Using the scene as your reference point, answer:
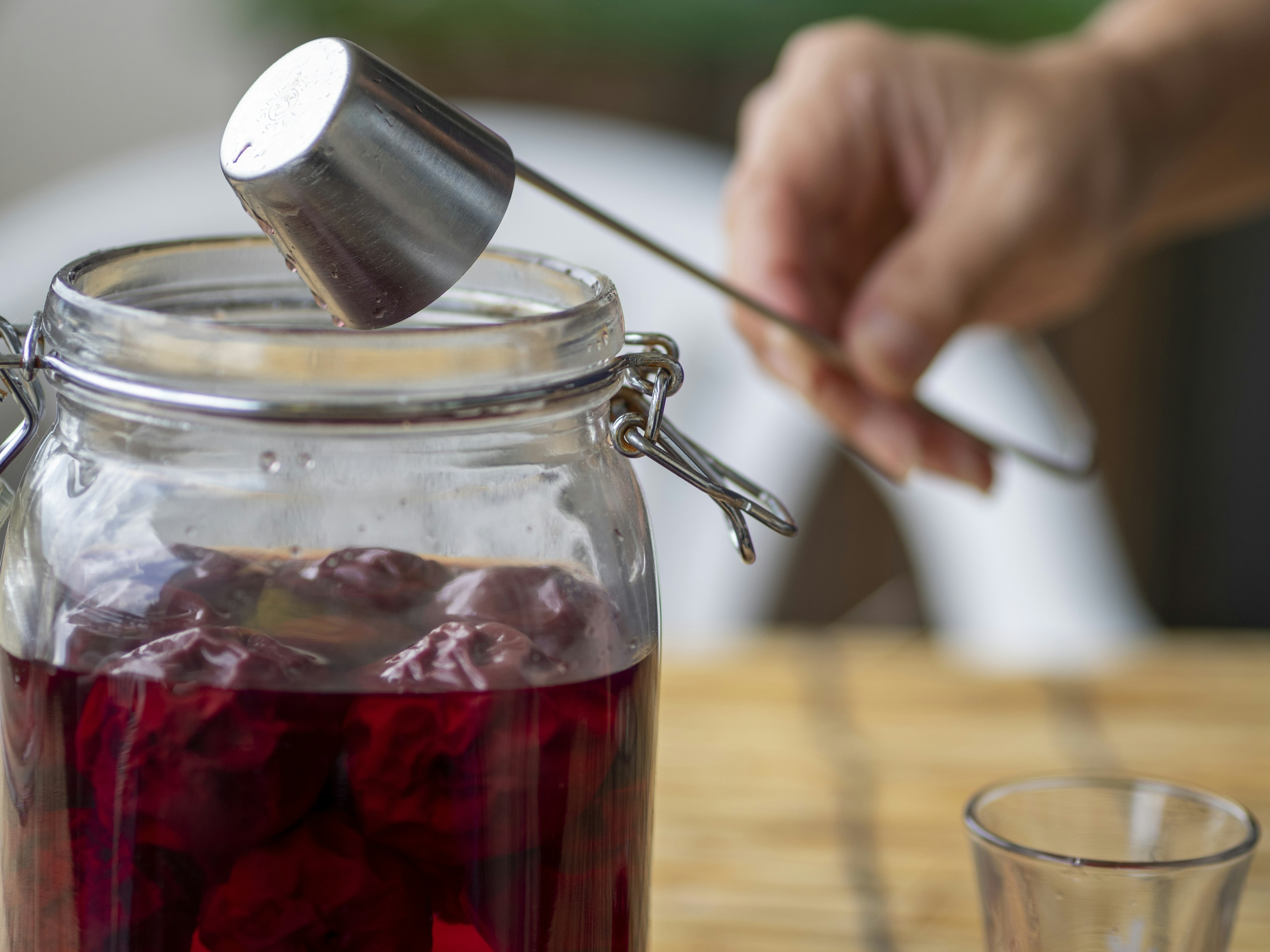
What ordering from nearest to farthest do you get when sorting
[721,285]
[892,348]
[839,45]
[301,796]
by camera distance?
[301,796]
[721,285]
[892,348]
[839,45]

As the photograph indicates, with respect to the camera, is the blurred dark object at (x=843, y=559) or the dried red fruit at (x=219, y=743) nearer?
the dried red fruit at (x=219, y=743)

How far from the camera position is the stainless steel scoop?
0.79ft

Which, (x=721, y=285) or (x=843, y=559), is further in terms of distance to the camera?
(x=843, y=559)

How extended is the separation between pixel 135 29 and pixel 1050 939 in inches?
71.2

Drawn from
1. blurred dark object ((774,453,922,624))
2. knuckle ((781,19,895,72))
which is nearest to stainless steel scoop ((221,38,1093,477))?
knuckle ((781,19,895,72))

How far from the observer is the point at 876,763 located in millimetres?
552

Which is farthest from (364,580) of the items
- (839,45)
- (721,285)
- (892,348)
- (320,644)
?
(839,45)

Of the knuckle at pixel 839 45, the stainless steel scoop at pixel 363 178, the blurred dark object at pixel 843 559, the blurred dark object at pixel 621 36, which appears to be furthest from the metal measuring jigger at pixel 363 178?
the blurred dark object at pixel 843 559

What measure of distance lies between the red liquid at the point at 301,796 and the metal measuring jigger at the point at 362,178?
62mm

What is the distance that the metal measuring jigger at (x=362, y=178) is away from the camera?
239 millimetres

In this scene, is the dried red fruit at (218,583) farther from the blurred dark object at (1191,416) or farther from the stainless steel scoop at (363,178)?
the blurred dark object at (1191,416)

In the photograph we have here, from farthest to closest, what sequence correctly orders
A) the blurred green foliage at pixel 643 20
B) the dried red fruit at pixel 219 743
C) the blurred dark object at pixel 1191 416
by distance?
the blurred dark object at pixel 1191 416 < the blurred green foliage at pixel 643 20 < the dried red fruit at pixel 219 743

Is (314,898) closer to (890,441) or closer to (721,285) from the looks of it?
(721,285)

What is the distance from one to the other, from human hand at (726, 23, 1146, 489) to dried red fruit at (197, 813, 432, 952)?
1.00ft
